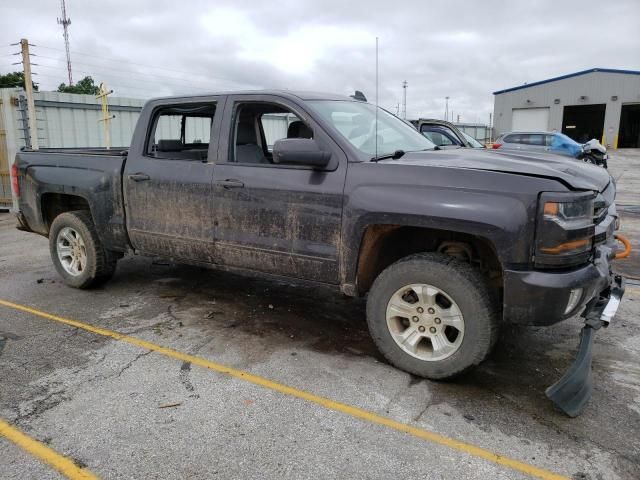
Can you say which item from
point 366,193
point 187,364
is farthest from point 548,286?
point 187,364

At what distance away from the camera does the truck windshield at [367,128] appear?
3.91 meters

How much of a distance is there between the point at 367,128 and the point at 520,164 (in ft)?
4.25

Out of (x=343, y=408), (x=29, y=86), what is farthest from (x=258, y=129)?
(x=29, y=86)

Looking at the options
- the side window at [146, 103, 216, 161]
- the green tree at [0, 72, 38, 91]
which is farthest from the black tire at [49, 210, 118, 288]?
the green tree at [0, 72, 38, 91]

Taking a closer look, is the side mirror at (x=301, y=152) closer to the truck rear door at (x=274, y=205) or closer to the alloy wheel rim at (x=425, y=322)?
the truck rear door at (x=274, y=205)

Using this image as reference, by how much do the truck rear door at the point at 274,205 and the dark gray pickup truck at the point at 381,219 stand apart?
0.01m

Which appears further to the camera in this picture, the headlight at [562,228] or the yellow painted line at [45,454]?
the headlight at [562,228]

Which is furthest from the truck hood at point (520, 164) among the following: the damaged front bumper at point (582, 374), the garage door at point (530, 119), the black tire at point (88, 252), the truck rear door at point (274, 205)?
the garage door at point (530, 119)

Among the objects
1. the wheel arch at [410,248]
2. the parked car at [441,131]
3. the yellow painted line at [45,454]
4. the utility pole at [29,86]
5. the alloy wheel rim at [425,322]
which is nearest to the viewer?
the yellow painted line at [45,454]

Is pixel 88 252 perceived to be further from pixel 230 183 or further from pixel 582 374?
pixel 582 374

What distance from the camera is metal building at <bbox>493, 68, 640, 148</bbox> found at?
1428 inches

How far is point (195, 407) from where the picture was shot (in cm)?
313

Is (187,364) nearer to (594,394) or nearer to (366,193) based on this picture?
(366,193)

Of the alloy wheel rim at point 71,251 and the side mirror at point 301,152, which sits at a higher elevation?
the side mirror at point 301,152
